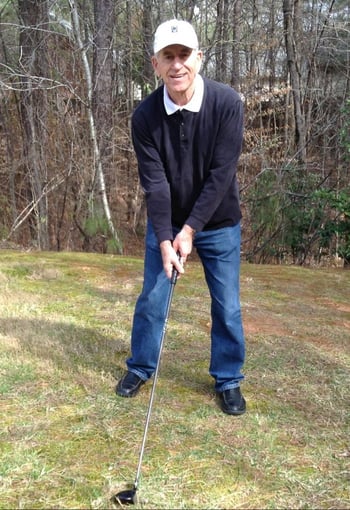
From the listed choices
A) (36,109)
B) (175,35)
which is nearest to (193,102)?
(175,35)

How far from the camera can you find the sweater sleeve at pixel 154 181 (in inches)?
101

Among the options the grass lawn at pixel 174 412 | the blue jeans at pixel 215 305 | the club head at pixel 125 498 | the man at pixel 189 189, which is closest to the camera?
the club head at pixel 125 498

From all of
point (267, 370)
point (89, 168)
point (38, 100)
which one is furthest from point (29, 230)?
point (267, 370)

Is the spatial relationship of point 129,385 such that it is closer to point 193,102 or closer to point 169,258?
point 169,258

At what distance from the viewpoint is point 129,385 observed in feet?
9.31

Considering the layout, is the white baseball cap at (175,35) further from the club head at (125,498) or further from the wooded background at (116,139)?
the wooded background at (116,139)

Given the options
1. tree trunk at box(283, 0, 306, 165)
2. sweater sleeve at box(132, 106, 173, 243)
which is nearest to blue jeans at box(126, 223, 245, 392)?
sweater sleeve at box(132, 106, 173, 243)

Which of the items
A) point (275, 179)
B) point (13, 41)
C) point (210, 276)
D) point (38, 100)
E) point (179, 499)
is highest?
point (13, 41)

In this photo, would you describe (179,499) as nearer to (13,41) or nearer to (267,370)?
(267,370)

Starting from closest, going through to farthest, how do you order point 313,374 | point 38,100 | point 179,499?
point 179,499 → point 313,374 → point 38,100

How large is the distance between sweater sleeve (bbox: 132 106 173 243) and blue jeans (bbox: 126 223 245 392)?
156mm

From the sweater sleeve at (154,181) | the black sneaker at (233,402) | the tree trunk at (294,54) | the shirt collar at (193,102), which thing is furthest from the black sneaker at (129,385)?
the tree trunk at (294,54)

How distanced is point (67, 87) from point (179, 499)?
7.34m

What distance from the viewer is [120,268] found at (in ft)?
19.1
